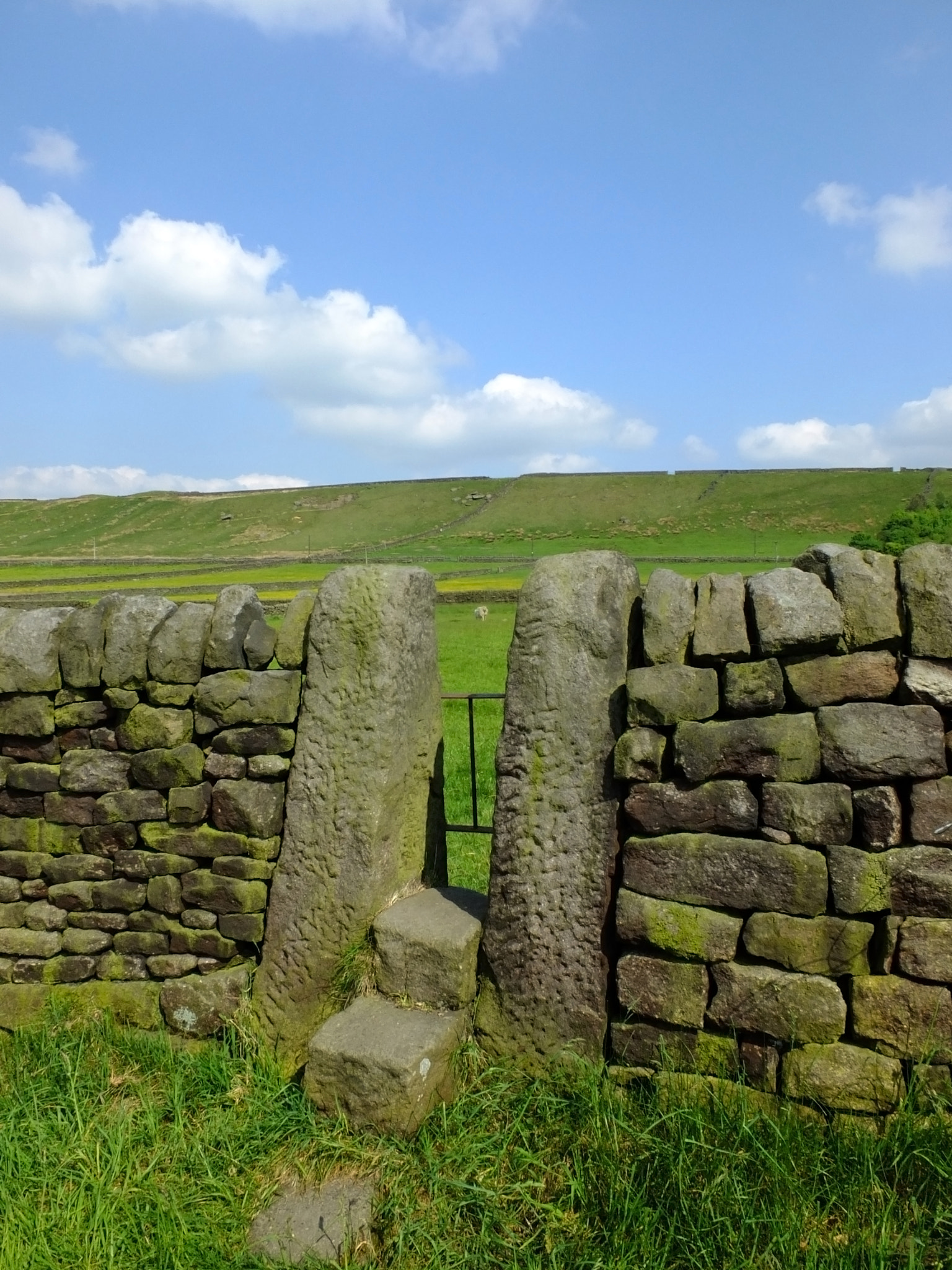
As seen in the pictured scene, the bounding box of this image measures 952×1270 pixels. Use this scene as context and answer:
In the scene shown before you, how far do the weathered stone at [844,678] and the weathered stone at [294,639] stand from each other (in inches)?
87.4

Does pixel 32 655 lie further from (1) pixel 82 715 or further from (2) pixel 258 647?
(2) pixel 258 647

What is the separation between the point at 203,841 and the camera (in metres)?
4.12

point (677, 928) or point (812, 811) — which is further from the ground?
point (812, 811)

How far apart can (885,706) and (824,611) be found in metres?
0.40

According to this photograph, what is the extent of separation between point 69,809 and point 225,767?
94 centimetres

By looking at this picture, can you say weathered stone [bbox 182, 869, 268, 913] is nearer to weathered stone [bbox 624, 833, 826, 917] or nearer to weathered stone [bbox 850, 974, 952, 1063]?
weathered stone [bbox 624, 833, 826, 917]

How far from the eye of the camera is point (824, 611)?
3121 mm

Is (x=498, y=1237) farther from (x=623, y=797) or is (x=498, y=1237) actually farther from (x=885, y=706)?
(x=885, y=706)

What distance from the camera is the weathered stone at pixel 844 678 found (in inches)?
121

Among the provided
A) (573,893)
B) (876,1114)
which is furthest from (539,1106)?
(876,1114)

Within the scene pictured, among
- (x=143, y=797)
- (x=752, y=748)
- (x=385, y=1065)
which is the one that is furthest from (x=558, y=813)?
(x=143, y=797)

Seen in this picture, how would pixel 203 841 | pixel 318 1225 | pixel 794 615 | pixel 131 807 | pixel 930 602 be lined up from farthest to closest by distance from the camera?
pixel 131 807, pixel 203 841, pixel 794 615, pixel 930 602, pixel 318 1225

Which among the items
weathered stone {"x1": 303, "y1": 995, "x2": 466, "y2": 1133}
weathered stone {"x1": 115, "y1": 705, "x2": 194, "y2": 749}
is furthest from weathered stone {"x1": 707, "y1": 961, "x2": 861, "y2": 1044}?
weathered stone {"x1": 115, "y1": 705, "x2": 194, "y2": 749}

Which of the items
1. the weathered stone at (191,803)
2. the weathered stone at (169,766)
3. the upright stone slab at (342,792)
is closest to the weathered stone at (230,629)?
the upright stone slab at (342,792)
